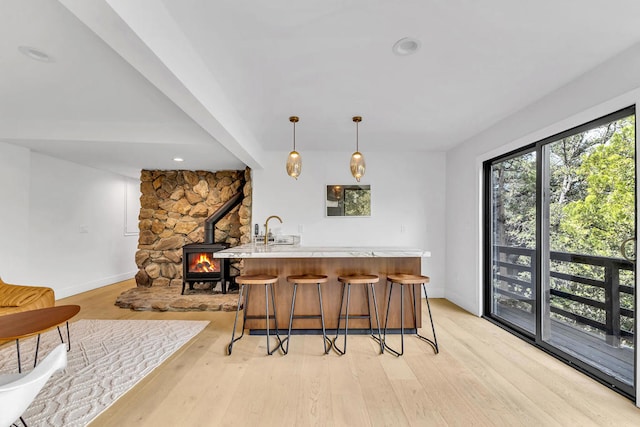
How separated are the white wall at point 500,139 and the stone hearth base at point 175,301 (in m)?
3.18

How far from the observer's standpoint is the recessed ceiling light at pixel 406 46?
1931 mm

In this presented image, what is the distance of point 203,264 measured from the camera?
4992 mm

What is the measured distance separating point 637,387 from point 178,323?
4.00 metres

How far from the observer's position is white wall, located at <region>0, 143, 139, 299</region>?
3922mm

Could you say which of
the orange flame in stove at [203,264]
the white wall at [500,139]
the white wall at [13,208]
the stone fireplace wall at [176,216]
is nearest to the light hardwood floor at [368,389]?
the white wall at [500,139]

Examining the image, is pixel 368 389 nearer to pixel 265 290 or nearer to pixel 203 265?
pixel 265 290

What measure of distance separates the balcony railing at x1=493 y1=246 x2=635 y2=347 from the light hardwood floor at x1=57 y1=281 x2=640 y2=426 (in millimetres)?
403

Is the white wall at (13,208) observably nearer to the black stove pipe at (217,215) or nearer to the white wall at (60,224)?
the white wall at (60,224)

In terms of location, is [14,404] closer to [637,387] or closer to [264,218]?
[637,387]

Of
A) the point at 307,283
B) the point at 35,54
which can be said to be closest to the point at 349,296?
the point at 307,283

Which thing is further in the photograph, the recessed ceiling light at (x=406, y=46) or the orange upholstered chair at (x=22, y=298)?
the orange upholstered chair at (x=22, y=298)

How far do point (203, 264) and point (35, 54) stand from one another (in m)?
3.47

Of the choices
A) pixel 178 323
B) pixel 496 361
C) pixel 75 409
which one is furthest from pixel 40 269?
pixel 496 361

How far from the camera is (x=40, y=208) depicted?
4.50 metres
